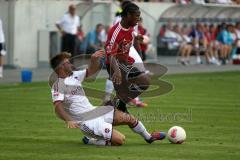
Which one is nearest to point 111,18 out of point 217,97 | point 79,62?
point 79,62

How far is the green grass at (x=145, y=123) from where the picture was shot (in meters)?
11.9

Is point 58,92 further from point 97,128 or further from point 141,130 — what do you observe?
point 141,130

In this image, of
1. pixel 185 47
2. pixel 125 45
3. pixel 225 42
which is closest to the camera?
pixel 125 45

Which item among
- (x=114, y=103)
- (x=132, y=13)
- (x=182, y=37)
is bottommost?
(x=182, y=37)

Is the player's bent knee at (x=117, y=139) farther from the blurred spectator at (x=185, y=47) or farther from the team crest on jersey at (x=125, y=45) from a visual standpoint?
the blurred spectator at (x=185, y=47)

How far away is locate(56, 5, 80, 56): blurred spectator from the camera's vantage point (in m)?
31.1

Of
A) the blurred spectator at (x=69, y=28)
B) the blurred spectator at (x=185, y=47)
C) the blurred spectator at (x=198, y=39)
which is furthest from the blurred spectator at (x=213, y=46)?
the blurred spectator at (x=69, y=28)

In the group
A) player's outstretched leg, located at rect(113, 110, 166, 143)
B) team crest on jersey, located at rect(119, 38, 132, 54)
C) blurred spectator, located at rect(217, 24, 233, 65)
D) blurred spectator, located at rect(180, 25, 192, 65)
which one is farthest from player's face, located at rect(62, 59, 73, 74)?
A: blurred spectator, located at rect(217, 24, 233, 65)

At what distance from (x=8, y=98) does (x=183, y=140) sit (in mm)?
8330

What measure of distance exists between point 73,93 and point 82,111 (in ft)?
0.96

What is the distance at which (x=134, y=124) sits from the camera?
1292 centimetres

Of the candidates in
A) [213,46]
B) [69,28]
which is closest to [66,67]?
[69,28]

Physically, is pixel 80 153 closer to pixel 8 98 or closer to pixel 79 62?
pixel 8 98

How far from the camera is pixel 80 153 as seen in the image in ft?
39.0
